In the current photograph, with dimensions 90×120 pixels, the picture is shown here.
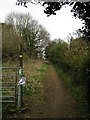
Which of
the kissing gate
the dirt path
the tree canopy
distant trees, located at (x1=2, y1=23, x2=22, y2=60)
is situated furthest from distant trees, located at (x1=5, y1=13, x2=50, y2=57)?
the tree canopy

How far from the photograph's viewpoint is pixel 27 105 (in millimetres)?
12141

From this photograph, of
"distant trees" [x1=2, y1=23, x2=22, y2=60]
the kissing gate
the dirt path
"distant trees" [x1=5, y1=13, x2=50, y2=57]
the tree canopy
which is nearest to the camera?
the tree canopy

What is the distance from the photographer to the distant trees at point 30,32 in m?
50.7

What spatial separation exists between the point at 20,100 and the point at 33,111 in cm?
84

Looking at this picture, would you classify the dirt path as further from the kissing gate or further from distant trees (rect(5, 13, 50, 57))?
distant trees (rect(5, 13, 50, 57))

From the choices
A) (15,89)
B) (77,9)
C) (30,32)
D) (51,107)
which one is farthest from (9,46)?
(30,32)

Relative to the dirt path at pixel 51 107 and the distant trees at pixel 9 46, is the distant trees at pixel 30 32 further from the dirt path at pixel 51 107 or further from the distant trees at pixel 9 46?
the dirt path at pixel 51 107

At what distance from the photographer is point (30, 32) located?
5350 cm

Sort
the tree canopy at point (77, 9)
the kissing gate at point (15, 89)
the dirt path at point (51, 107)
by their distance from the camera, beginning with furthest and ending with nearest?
the kissing gate at point (15, 89)
the dirt path at point (51, 107)
the tree canopy at point (77, 9)

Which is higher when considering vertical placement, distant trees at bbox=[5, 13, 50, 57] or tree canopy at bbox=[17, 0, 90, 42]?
distant trees at bbox=[5, 13, 50, 57]

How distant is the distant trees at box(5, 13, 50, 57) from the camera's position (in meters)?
50.7

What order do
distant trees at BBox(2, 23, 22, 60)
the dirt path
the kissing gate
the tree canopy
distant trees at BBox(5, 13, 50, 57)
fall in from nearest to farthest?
the tree canopy < the dirt path < the kissing gate < distant trees at BBox(2, 23, 22, 60) < distant trees at BBox(5, 13, 50, 57)

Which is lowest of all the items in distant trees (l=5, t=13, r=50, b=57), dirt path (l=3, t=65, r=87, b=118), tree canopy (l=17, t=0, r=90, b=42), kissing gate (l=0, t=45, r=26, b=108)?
dirt path (l=3, t=65, r=87, b=118)

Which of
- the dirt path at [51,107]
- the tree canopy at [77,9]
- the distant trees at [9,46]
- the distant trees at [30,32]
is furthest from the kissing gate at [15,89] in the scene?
the distant trees at [30,32]
